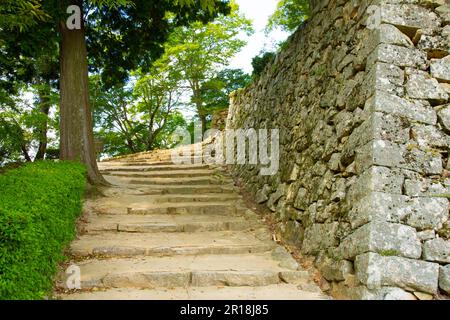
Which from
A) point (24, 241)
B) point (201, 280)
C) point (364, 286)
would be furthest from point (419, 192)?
point (24, 241)

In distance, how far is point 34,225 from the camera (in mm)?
2926

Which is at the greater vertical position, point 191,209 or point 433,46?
point 433,46

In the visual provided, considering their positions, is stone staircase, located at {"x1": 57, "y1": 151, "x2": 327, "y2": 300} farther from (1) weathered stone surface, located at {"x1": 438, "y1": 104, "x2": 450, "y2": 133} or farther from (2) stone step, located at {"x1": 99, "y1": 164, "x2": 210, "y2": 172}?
(2) stone step, located at {"x1": 99, "y1": 164, "x2": 210, "y2": 172}

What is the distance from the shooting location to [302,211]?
4602 millimetres

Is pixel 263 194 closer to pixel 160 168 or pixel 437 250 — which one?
pixel 437 250

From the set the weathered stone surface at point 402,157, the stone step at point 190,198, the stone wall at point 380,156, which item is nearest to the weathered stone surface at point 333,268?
the stone wall at point 380,156

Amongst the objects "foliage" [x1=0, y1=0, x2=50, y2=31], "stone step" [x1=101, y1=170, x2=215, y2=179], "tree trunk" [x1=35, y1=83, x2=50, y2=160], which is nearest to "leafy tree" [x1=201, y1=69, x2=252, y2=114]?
"tree trunk" [x1=35, y1=83, x2=50, y2=160]

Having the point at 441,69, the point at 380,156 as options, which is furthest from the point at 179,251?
the point at 441,69

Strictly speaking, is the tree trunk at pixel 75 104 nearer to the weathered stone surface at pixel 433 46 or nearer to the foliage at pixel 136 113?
the weathered stone surface at pixel 433 46

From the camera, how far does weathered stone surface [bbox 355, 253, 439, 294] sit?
300cm

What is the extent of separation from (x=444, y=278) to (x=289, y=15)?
588 centimetres

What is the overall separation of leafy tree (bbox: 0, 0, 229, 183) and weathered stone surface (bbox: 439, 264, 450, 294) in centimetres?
489

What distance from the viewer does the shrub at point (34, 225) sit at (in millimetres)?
2479
